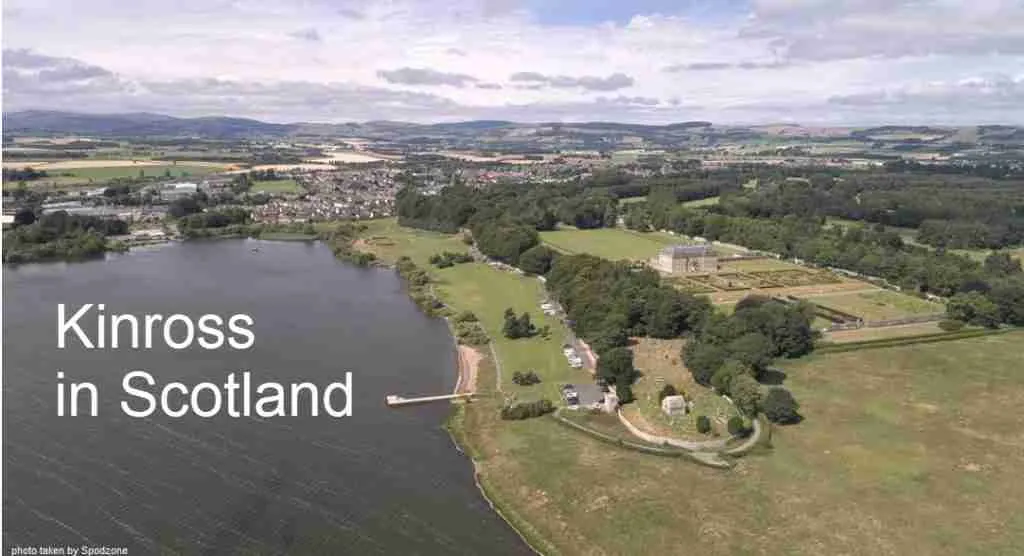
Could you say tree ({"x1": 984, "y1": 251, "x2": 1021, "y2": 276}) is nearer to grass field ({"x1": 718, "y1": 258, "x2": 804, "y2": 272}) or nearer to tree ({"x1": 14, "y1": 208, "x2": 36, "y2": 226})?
grass field ({"x1": 718, "y1": 258, "x2": 804, "y2": 272})

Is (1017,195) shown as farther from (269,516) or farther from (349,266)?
(269,516)

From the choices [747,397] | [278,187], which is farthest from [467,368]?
[278,187]

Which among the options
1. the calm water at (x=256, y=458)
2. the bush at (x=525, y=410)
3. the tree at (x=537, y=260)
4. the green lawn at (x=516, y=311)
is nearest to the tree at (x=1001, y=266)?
the tree at (x=537, y=260)

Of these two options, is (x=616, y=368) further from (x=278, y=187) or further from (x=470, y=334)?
(x=278, y=187)

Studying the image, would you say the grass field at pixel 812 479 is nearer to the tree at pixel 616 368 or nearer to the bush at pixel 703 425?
the bush at pixel 703 425

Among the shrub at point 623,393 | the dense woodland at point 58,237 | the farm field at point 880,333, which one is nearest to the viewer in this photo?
the shrub at point 623,393

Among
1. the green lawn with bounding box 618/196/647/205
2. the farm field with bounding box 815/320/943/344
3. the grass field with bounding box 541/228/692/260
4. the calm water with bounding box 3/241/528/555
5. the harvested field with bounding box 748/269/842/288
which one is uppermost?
the green lawn with bounding box 618/196/647/205

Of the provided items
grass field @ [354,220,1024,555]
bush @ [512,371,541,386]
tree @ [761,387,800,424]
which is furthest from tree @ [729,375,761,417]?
bush @ [512,371,541,386]
